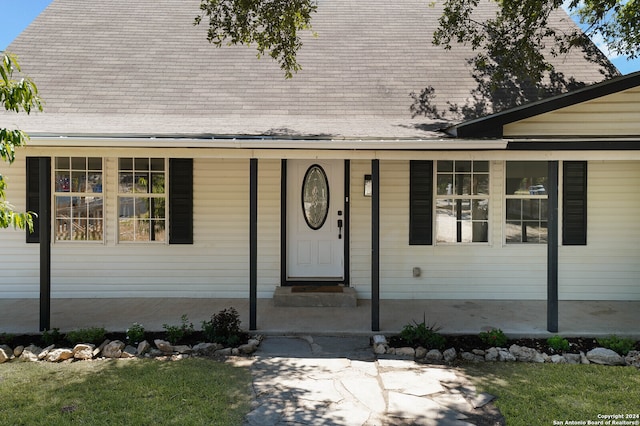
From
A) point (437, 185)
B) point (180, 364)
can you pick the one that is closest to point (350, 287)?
point (437, 185)

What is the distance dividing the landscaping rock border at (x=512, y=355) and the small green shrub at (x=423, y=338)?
4.0 inches

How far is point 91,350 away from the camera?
516cm

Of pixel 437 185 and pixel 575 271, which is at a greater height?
pixel 437 185

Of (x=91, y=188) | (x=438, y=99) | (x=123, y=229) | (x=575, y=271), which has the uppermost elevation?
(x=438, y=99)

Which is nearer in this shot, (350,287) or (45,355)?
(45,355)

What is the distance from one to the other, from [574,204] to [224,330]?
5.69m

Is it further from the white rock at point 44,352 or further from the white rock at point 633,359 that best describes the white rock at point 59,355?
the white rock at point 633,359

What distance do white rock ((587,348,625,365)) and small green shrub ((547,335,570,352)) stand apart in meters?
0.24

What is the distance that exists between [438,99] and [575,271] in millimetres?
3559

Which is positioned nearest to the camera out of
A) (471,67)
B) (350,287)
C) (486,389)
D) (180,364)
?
(486,389)

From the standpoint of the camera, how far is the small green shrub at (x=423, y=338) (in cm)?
532

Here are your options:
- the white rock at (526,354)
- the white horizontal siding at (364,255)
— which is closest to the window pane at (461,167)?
the white horizontal siding at (364,255)

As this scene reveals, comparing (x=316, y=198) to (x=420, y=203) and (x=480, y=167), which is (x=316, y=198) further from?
(x=480, y=167)

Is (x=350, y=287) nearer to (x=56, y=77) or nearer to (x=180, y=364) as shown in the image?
(x=180, y=364)
